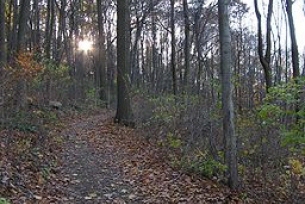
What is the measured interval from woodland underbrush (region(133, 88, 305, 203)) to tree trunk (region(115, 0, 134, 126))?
2.90m

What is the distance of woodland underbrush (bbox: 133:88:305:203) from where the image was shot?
7176 millimetres

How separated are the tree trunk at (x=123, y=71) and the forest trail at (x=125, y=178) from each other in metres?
2.67

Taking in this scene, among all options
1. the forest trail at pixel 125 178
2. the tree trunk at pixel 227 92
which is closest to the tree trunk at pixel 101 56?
the forest trail at pixel 125 178

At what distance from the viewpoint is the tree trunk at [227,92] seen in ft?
23.4

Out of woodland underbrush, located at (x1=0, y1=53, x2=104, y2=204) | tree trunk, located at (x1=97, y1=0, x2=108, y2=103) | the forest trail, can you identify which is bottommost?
the forest trail

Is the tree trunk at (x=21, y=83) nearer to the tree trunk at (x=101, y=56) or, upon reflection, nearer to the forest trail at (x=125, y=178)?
the forest trail at (x=125, y=178)

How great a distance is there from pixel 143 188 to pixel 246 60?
126ft

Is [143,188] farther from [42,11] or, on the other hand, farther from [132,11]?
[42,11]

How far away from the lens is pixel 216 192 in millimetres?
6984

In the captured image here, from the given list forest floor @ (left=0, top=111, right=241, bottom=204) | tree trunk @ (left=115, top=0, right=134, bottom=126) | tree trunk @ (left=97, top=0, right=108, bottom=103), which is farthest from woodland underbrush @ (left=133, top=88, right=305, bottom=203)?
tree trunk @ (left=97, top=0, right=108, bottom=103)

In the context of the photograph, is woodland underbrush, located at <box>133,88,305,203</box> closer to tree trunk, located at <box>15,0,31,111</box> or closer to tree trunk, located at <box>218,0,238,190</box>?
tree trunk, located at <box>218,0,238,190</box>

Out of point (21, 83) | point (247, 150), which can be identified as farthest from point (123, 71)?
point (247, 150)

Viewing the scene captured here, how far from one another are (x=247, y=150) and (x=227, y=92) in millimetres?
2244

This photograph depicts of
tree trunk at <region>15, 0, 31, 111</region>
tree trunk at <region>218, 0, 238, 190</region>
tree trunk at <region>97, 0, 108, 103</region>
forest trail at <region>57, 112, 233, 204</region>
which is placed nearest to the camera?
forest trail at <region>57, 112, 233, 204</region>
